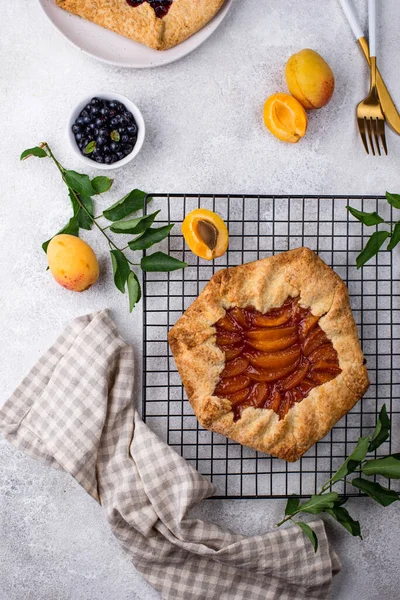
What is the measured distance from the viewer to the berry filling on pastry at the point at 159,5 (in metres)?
2.76

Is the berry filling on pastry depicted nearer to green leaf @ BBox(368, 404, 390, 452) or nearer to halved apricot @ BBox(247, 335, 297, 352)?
halved apricot @ BBox(247, 335, 297, 352)

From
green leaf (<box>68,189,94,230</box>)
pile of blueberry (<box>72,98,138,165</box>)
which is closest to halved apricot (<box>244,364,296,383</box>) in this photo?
green leaf (<box>68,189,94,230</box>)

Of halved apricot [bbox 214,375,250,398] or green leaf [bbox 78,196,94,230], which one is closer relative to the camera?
halved apricot [bbox 214,375,250,398]

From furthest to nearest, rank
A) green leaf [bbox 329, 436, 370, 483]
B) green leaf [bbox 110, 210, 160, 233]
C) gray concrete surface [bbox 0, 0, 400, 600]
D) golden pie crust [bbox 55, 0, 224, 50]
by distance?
1. gray concrete surface [bbox 0, 0, 400, 600]
2. golden pie crust [bbox 55, 0, 224, 50]
3. green leaf [bbox 110, 210, 160, 233]
4. green leaf [bbox 329, 436, 370, 483]

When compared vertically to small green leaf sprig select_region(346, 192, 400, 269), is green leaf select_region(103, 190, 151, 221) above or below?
above

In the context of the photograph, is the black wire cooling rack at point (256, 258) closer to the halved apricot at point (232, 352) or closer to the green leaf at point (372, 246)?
the green leaf at point (372, 246)

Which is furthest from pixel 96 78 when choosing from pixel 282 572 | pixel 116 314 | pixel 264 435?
pixel 282 572

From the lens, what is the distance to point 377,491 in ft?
8.61

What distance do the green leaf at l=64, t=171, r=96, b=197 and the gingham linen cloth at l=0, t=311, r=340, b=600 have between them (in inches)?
20.3

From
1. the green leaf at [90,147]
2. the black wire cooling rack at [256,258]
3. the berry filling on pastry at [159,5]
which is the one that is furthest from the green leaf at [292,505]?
the berry filling on pastry at [159,5]

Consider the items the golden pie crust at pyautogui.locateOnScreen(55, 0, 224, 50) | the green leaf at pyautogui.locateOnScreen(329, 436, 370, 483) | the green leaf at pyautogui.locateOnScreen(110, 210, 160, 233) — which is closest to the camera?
the green leaf at pyautogui.locateOnScreen(329, 436, 370, 483)

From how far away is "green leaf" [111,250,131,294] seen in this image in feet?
8.80

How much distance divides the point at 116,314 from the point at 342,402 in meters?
1.02

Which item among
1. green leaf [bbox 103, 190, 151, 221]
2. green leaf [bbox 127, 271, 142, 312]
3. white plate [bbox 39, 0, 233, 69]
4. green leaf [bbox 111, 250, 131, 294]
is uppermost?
white plate [bbox 39, 0, 233, 69]
